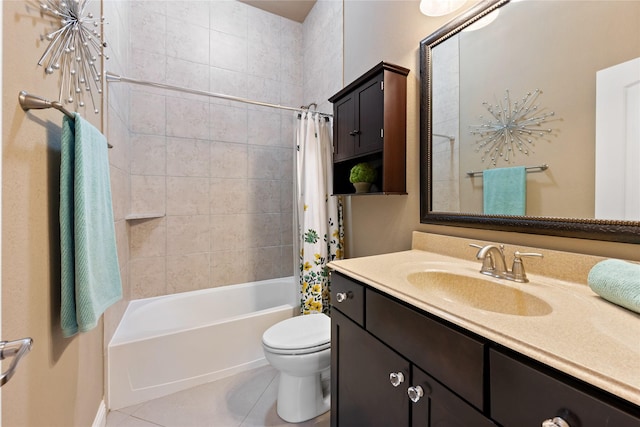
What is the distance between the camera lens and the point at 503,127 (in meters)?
1.03

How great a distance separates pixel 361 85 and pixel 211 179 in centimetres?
155

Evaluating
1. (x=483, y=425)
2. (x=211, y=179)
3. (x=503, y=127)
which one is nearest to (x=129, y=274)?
(x=211, y=179)

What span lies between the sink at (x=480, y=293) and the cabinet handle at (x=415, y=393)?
0.25 metres

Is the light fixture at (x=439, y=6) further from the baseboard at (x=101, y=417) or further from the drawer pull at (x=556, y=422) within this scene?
the baseboard at (x=101, y=417)

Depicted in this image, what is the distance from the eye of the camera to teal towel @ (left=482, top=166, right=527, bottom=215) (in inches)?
38.1

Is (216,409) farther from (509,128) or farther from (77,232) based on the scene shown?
(509,128)

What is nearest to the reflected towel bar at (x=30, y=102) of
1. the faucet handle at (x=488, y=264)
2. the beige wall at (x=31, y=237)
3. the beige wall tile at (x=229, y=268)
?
the beige wall at (x=31, y=237)

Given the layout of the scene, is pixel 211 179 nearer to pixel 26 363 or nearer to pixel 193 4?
pixel 193 4

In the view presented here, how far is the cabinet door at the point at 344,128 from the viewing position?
1.60 m

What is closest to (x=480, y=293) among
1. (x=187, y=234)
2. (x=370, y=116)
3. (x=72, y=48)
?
(x=370, y=116)

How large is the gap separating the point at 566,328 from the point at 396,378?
44 centimetres

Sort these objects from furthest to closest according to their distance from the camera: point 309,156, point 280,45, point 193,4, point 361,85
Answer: point 280,45, point 193,4, point 309,156, point 361,85

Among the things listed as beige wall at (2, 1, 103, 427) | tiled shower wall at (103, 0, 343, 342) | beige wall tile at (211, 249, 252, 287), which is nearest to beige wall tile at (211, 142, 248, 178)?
tiled shower wall at (103, 0, 343, 342)

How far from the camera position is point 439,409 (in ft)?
2.10
